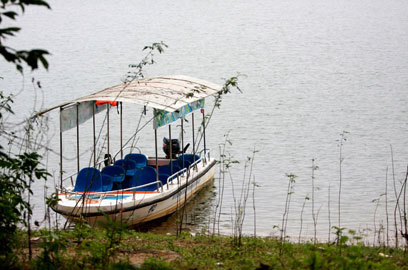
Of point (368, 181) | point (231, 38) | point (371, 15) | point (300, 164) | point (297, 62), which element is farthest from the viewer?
point (371, 15)

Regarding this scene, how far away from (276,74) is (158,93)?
905 inches

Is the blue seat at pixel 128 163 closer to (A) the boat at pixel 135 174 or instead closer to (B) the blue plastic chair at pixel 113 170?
(A) the boat at pixel 135 174

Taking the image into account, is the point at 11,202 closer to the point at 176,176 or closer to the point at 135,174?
the point at 135,174

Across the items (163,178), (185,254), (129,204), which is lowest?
(185,254)

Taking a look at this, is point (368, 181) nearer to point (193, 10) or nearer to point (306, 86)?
point (306, 86)

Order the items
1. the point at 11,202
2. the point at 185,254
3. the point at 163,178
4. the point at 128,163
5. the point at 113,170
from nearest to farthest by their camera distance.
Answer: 1. the point at 11,202
2. the point at 185,254
3. the point at 113,170
4. the point at 163,178
5. the point at 128,163

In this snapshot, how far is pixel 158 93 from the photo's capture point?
13.4m

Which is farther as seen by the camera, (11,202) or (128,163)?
(128,163)

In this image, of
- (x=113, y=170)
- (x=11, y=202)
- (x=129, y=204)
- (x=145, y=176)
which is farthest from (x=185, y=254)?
(x=113, y=170)

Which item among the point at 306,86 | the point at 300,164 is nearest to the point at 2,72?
the point at 306,86

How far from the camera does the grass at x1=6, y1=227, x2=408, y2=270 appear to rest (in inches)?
249

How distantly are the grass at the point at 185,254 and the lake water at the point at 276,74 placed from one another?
4389 millimetres

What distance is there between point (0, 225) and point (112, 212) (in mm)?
5859

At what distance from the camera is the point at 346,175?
61.6ft
